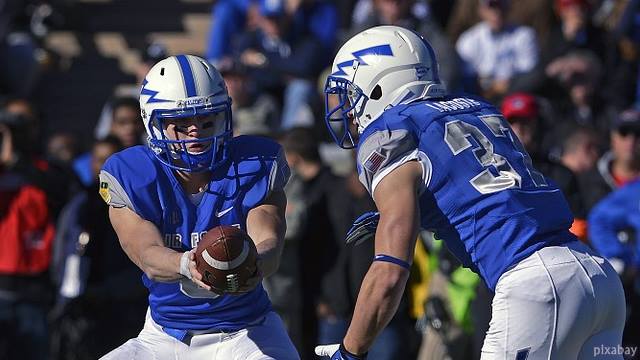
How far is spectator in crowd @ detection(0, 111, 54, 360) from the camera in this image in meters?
8.09

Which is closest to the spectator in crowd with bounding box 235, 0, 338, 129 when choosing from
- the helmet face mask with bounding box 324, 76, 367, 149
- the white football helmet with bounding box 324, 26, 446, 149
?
the helmet face mask with bounding box 324, 76, 367, 149

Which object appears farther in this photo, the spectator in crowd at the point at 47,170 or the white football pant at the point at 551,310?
the spectator in crowd at the point at 47,170

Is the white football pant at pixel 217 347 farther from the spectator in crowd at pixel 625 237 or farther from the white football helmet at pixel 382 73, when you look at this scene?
the spectator in crowd at pixel 625 237

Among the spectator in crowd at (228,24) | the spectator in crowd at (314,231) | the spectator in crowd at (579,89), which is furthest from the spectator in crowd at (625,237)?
the spectator in crowd at (228,24)

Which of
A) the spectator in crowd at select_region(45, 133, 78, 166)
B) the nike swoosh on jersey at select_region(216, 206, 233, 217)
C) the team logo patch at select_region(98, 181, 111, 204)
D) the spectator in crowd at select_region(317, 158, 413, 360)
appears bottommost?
the spectator in crowd at select_region(317, 158, 413, 360)

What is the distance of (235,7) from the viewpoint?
10508 mm

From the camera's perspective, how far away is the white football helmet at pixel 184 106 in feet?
17.0

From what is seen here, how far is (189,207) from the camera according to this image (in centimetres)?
516

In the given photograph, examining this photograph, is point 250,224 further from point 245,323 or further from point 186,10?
point 186,10

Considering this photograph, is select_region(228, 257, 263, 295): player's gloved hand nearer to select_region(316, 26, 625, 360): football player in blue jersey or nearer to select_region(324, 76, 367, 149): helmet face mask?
select_region(316, 26, 625, 360): football player in blue jersey

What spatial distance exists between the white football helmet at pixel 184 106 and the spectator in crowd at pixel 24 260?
10.3ft

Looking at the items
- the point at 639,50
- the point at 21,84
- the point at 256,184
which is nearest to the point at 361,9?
the point at 639,50

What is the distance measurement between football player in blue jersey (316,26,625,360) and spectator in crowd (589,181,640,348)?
113 inches

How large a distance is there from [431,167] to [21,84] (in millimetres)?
6889
